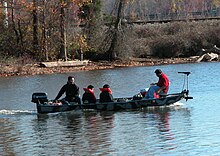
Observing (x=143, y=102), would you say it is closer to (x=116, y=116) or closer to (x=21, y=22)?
(x=116, y=116)

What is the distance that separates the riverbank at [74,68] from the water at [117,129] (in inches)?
503

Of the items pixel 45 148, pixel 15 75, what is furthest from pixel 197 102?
pixel 15 75

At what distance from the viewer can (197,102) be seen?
25.3m

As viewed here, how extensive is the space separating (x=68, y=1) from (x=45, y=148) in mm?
31768

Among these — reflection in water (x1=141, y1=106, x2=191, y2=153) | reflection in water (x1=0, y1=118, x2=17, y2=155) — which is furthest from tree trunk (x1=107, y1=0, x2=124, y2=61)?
reflection in water (x1=0, y1=118, x2=17, y2=155)

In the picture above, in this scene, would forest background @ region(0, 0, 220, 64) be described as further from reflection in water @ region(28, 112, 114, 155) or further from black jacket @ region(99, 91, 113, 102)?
reflection in water @ region(28, 112, 114, 155)

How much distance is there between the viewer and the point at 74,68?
155 ft

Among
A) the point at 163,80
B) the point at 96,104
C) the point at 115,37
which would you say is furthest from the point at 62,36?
the point at 163,80

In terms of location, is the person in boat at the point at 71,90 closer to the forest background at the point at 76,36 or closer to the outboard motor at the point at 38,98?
the outboard motor at the point at 38,98

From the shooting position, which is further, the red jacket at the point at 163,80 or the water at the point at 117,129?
the red jacket at the point at 163,80

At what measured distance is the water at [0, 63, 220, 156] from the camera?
15992 millimetres

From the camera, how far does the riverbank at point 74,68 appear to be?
1737 inches

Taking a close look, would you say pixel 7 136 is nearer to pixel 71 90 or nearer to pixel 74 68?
pixel 71 90

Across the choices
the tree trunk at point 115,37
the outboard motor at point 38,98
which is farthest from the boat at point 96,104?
the tree trunk at point 115,37
